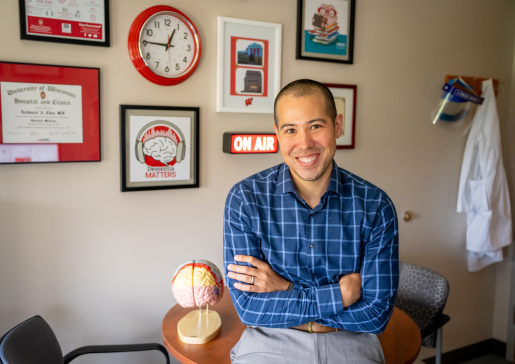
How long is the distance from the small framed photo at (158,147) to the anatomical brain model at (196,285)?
60cm

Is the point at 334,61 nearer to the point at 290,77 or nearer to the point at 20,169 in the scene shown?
the point at 290,77

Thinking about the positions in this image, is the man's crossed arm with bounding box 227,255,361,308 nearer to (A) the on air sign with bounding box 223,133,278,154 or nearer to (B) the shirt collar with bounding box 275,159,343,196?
(B) the shirt collar with bounding box 275,159,343,196

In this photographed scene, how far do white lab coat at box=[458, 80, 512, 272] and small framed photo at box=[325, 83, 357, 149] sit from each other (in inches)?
42.9

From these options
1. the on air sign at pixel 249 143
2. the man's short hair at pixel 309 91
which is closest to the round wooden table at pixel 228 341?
the on air sign at pixel 249 143

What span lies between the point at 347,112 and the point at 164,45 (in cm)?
124

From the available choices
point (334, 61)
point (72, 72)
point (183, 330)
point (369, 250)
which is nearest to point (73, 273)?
point (183, 330)

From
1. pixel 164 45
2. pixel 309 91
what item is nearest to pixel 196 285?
pixel 309 91

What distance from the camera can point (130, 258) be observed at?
223 cm

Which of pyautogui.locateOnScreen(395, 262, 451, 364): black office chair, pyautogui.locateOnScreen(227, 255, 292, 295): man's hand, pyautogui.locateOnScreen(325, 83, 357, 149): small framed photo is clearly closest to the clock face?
pyautogui.locateOnScreen(325, 83, 357, 149): small framed photo

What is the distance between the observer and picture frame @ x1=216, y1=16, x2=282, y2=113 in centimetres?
232

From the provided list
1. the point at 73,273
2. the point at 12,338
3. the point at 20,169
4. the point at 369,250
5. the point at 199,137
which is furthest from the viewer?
the point at 199,137

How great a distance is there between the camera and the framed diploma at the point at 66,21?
1893 millimetres

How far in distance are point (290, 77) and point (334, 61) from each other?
0.34 meters

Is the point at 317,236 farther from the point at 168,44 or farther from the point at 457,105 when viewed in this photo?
the point at 457,105
